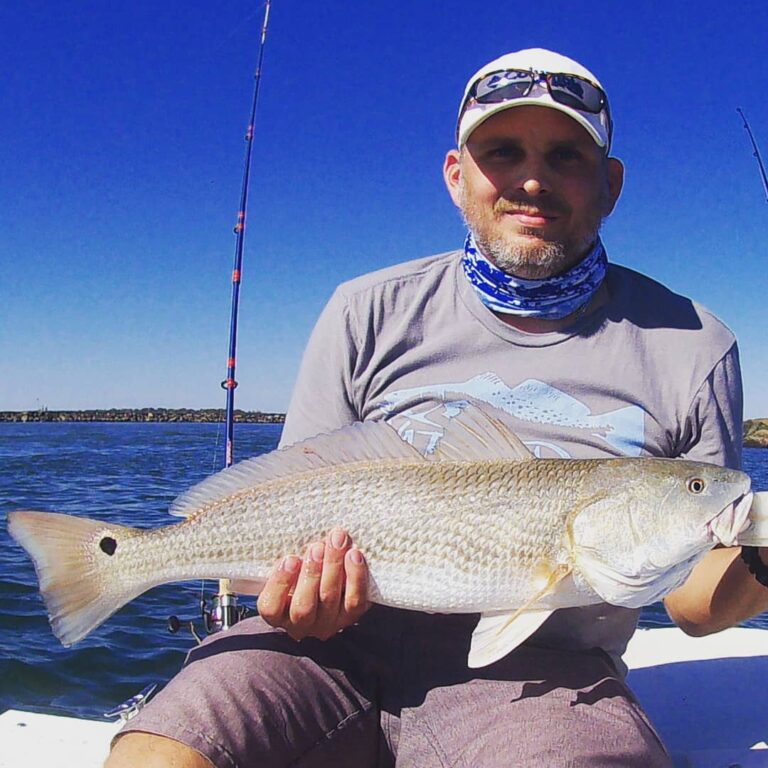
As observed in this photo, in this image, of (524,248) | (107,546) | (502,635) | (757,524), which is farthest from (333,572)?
(524,248)

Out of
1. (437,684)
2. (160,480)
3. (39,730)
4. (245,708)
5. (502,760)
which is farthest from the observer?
(160,480)

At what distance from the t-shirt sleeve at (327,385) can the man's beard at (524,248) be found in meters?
0.64

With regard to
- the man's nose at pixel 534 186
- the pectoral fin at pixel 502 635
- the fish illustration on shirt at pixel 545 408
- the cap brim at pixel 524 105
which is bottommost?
the pectoral fin at pixel 502 635

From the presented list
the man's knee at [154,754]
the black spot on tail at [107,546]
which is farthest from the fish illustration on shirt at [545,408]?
the man's knee at [154,754]

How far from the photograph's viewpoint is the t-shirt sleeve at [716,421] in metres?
2.98

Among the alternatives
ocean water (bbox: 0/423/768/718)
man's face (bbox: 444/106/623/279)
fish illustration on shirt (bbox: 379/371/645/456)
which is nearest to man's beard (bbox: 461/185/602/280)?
man's face (bbox: 444/106/623/279)

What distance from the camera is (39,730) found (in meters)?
3.64

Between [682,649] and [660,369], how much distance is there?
7.93 ft

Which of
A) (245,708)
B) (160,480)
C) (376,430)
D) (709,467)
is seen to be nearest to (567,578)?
(709,467)

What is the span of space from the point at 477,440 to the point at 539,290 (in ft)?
2.36

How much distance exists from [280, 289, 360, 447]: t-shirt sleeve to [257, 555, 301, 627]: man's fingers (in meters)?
0.68

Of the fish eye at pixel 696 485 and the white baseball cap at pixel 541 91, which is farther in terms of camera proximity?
the white baseball cap at pixel 541 91

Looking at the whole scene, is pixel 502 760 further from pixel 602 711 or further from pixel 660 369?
pixel 660 369

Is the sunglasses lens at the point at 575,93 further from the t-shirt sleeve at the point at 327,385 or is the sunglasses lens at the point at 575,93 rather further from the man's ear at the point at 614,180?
the t-shirt sleeve at the point at 327,385
